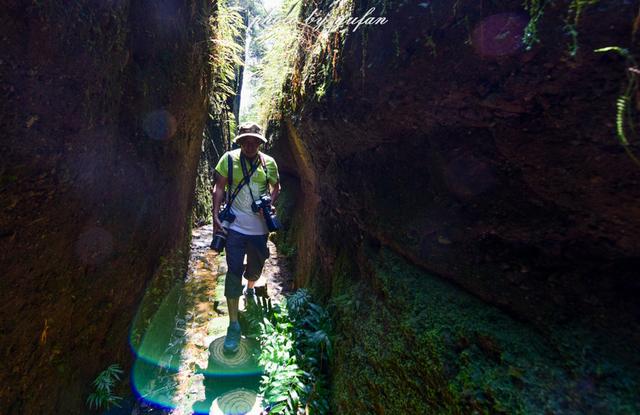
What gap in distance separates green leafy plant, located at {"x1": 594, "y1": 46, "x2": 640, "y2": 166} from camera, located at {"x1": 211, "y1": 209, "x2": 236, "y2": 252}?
3.61 meters

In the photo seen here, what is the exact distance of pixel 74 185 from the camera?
7.89 ft

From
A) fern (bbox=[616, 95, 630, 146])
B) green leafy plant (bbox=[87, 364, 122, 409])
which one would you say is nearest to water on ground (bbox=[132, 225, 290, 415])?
green leafy plant (bbox=[87, 364, 122, 409])

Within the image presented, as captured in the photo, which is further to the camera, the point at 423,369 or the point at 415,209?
the point at 415,209

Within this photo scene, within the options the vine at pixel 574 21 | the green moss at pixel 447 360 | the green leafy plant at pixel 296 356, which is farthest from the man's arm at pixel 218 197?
the vine at pixel 574 21

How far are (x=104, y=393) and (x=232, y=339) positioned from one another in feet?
4.76

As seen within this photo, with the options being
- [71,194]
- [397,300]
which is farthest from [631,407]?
[71,194]

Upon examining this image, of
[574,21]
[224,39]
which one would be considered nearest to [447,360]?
[574,21]

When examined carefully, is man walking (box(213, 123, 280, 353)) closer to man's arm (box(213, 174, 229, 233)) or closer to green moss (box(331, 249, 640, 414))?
man's arm (box(213, 174, 229, 233))

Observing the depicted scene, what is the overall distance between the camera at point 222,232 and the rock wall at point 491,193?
1.72m

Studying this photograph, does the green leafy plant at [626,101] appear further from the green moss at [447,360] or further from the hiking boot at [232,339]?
the hiking boot at [232,339]

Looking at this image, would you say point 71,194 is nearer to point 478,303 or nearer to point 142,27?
point 142,27

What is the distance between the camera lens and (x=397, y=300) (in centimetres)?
260

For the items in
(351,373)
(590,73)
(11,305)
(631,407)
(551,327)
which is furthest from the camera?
(351,373)

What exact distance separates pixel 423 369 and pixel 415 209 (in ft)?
3.75
